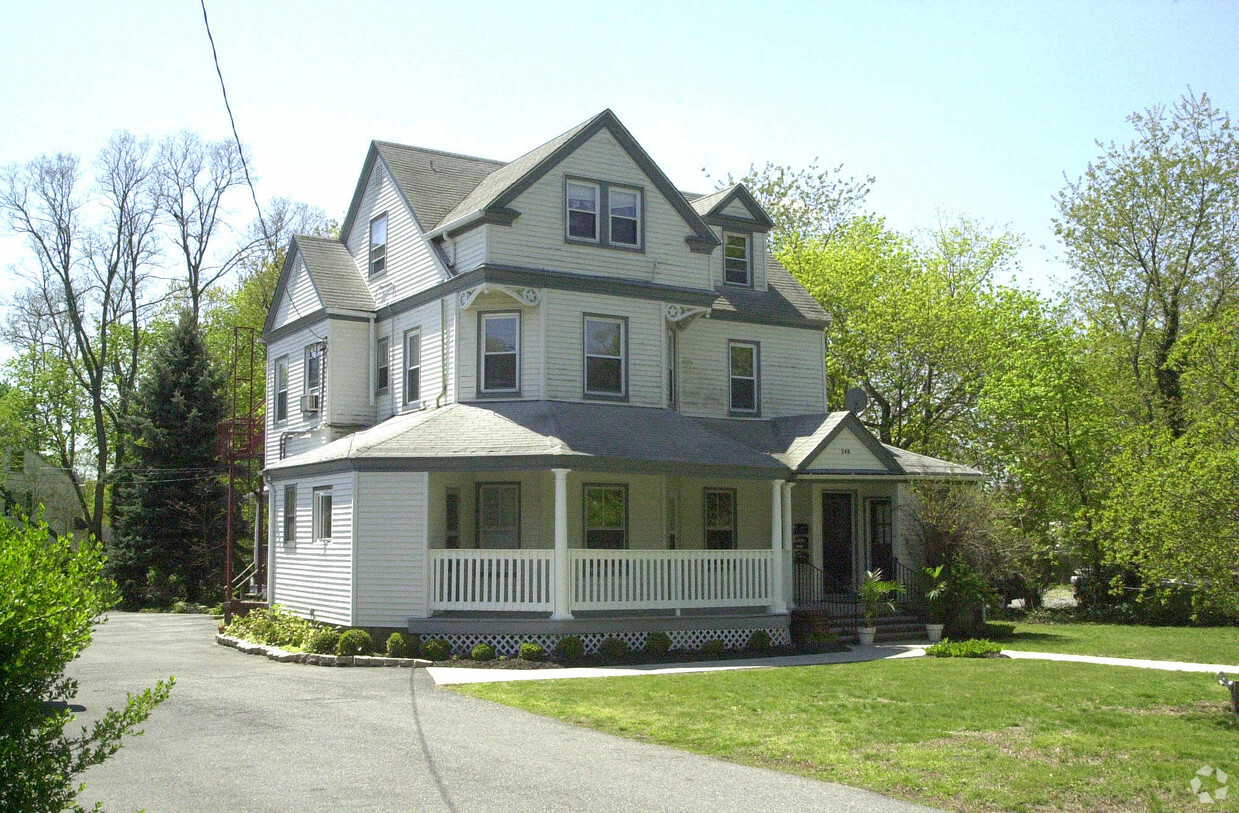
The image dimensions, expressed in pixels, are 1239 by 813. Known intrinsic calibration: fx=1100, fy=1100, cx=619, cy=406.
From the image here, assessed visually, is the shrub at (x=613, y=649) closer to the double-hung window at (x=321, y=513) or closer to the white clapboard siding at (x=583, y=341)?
→ the white clapboard siding at (x=583, y=341)

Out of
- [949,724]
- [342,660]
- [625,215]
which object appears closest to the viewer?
A: [949,724]

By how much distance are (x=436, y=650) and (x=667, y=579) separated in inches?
168

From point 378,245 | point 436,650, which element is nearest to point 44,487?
point 378,245

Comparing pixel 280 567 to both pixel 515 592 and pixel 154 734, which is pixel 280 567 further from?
pixel 154 734

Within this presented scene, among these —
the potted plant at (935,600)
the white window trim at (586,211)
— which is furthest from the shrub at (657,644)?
the white window trim at (586,211)

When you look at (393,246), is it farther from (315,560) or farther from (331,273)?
(315,560)

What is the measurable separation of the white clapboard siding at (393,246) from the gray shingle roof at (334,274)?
0.70 feet

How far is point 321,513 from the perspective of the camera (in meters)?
21.3

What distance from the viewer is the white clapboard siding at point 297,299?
2530 centimetres

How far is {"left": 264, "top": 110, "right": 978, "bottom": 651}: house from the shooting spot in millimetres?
19078

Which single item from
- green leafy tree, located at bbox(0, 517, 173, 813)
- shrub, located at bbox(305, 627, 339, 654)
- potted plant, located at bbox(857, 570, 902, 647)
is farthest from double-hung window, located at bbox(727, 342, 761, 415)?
green leafy tree, located at bbox(0, 517, 173, 813)

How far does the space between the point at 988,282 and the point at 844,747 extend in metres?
29.5

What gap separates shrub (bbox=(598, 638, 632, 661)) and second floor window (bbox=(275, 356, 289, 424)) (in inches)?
459

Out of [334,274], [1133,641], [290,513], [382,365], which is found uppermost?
[334,274]
